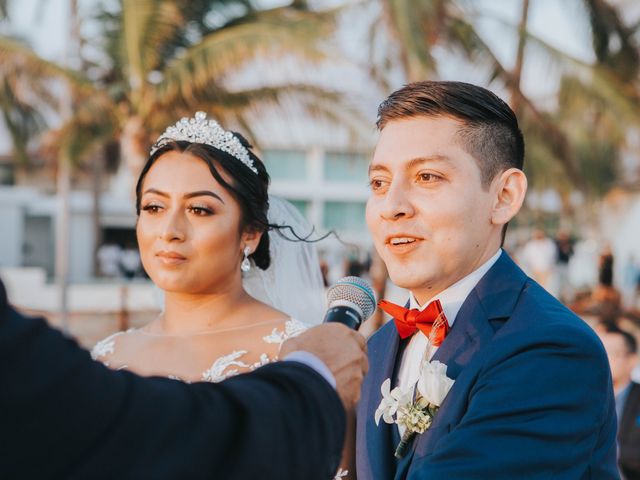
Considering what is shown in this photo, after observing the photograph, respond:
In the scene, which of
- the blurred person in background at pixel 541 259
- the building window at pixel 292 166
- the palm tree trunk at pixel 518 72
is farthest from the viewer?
the building window at pixel 292 166

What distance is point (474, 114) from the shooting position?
2.42 meters

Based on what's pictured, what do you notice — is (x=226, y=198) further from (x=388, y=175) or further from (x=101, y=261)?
(x=101, y=261)

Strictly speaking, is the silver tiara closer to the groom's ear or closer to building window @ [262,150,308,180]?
the groom's ear

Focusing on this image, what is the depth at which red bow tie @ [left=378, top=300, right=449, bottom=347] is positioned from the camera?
2447mm

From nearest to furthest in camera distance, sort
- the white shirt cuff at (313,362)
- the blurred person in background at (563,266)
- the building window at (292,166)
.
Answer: the white shirt cuff at (313,362), the blurred person in background at (563,266), the building window at (292,166)

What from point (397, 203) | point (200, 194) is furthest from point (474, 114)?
point (200, 194)

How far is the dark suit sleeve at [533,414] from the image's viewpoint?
6.57ft

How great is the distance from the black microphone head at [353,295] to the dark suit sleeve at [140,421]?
0.58m

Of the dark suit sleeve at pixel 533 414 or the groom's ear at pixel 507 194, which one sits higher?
the groom's ear at pixel 507 194

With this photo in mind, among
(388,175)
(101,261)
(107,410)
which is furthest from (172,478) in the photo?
(101,261)

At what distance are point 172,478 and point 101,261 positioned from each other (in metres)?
30.0

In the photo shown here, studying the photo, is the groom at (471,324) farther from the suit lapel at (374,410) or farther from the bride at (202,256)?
the bride at (202,256)

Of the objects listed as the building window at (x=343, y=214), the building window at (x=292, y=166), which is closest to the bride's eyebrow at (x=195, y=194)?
the building window at (x=292, y=166)

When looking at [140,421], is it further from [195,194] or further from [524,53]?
[524,53]
